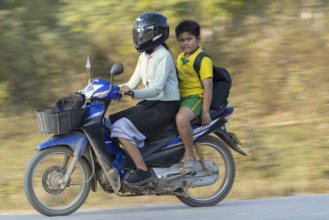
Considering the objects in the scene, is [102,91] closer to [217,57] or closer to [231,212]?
[231,212]

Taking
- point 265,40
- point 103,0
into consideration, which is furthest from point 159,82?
point 265,40

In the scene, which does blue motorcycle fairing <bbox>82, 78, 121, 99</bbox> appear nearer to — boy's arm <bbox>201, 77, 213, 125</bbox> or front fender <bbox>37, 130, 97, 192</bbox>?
front fender <bbox>37, 130, 97, 192</bbox>

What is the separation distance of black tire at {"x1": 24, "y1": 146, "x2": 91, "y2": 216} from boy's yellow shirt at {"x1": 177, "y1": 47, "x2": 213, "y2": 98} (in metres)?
1.16

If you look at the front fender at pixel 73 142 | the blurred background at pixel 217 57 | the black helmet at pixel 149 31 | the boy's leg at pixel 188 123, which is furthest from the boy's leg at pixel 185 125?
the blurred background at pixel 217 57

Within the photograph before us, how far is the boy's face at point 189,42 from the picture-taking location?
255 inches

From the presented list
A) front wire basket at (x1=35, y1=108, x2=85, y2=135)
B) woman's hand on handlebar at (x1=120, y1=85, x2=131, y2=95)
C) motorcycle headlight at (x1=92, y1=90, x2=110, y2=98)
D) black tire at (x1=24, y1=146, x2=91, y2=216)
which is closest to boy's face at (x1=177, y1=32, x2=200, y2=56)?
woman's hand on handlebar at (x1=120, y1=85, x2=131, y2=95)

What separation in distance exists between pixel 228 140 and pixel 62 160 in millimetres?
1617

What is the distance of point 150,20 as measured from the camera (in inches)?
246

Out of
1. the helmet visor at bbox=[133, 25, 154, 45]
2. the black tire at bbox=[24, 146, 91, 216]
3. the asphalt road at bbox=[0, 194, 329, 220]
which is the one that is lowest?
the asphalt road at bbox=[0, 194, 329, 220]

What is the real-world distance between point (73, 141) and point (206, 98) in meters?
1.28

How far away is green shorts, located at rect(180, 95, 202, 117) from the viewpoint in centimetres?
644

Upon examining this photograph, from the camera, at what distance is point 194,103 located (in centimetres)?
646

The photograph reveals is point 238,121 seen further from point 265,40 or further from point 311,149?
point 265,40

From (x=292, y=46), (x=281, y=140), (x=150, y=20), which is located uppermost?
(x=150, y=20)
